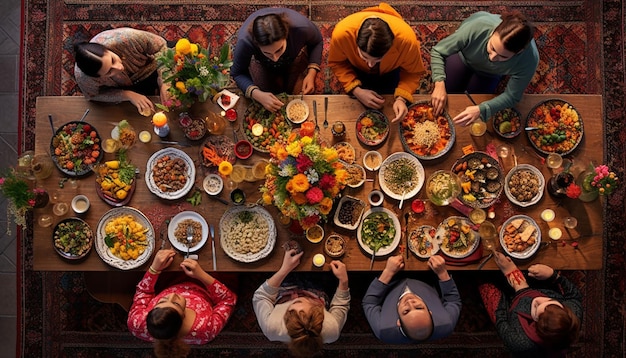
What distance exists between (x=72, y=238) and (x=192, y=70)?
51.9 inches

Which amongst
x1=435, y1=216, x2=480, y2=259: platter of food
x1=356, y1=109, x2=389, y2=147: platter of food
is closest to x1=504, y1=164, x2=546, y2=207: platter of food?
x1=435, y1=216, x2=480, y2=259: platter of food

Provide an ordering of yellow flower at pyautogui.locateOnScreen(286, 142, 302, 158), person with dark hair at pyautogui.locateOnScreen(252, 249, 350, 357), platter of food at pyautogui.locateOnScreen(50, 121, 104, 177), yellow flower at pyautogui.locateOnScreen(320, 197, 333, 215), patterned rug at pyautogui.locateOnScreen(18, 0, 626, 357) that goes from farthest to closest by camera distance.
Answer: patterned rug at pyautogui.locateOnScreen(18, 0, 626, 357) → platter of food at pyautogui.locateOnScreen(50, 121, 104, 177) → person with dark hair at pyautogui.locateOnScreen(252, 249, 350, 357) → yellow flower at pyautogui.locateOnScreen(320, 197, 333, 215) → yellow flower at pyautogui.locateOnScreen(286, 142, 302, 158)

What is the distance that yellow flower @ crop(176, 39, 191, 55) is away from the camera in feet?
8.19

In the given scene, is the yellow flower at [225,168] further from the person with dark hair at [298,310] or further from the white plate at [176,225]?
the person with dark hair at [298,310]

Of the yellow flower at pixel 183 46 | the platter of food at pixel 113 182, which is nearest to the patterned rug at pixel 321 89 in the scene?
the platter of food at pixel 113 182

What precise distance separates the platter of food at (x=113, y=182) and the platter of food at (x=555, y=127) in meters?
2.61

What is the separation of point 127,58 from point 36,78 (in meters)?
1.62

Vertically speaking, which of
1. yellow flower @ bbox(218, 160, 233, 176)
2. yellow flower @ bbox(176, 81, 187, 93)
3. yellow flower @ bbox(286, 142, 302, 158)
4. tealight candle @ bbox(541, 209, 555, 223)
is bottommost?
tealight candle @ bbox(541, 209, 555, 223)

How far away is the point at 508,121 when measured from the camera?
2895mm

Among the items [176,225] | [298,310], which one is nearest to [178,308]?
[176,225]

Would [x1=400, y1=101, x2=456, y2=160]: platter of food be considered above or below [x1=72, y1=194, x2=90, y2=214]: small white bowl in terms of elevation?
above

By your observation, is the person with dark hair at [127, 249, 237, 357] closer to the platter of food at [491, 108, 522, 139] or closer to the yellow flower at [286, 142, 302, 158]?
the yellow flower at [286, 142, 302, 158]

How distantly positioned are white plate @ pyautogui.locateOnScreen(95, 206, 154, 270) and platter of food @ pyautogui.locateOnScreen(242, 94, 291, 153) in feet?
2.81

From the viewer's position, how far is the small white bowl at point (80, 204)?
2848 millimetres
